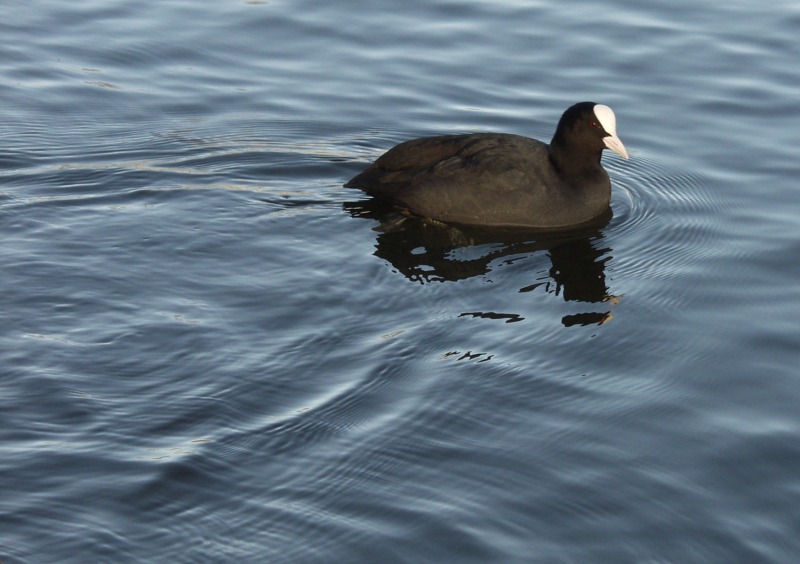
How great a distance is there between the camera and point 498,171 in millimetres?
8250

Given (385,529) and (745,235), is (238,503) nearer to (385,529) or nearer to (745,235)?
(385,529)

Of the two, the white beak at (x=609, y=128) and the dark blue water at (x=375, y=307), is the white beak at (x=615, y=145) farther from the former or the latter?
the dark blue water at (x=375, y=307)

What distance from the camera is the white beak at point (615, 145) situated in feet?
27.6

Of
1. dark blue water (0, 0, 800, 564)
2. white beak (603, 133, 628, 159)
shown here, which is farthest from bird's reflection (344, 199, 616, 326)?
white beak (603, 133, 628, 159)

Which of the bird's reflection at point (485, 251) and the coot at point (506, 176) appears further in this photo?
the coot at point (506, 176)

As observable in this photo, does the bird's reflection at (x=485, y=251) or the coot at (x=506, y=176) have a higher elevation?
the coot at (x=506, y=176)

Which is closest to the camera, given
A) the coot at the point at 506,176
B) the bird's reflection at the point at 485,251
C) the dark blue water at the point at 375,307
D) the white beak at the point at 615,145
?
the dark blue water at the point at 375,307

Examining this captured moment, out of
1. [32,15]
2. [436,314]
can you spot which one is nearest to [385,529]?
[436,314]

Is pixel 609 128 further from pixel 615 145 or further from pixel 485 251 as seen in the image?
pixel 485 251

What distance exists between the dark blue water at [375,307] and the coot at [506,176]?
0.52ft

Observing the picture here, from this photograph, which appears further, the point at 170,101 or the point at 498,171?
the point at 170,101

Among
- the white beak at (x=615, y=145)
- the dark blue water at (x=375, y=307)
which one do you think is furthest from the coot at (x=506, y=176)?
the dark blue water at (x=375, y=307)

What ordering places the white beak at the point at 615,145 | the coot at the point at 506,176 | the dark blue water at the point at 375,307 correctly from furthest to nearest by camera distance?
the white beak at the point at 615,145 < the coot at the point at 506,176 < the dark blue water at the point at 375,307

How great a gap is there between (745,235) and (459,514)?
386 cm
